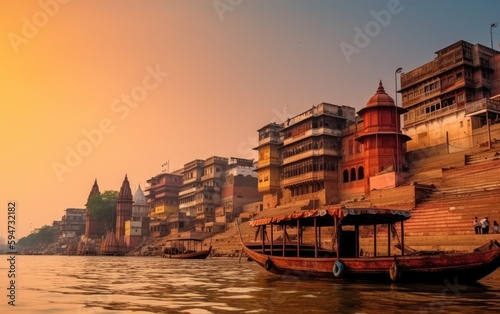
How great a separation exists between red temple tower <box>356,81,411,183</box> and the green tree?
7007 centimetres

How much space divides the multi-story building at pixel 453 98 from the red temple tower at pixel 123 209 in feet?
186

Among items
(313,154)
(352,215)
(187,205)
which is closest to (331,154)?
(313,154)

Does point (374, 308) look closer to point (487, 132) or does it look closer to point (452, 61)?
point (487, 132)

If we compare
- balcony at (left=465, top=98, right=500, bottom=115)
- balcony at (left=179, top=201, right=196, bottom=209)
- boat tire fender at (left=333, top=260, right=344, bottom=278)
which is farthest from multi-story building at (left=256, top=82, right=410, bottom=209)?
boat tire fender at (left=333, top=260, right=344, bottom=278)

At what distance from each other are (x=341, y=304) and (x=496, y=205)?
1882cm

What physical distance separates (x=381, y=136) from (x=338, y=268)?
28.6m

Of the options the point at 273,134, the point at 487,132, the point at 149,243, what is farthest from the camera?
the point at 149,243

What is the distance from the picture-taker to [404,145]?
44844 millimetres

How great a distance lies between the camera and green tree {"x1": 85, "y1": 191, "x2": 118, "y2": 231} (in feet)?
324

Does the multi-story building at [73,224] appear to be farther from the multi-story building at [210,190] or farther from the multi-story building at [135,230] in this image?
the multi-story building at [210,190]

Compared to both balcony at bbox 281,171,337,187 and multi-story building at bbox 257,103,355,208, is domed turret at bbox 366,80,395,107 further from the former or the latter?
balcony at bbox 281,171,337,187

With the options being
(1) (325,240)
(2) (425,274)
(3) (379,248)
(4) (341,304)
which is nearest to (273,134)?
(1) (325,240)

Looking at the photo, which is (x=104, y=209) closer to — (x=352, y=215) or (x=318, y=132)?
(x=318, y=132)

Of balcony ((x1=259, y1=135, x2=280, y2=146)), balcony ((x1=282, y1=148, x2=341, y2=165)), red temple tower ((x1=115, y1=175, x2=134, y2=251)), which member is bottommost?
red temple tower ((x1=115, y1=175, x2=134, y2=251))
